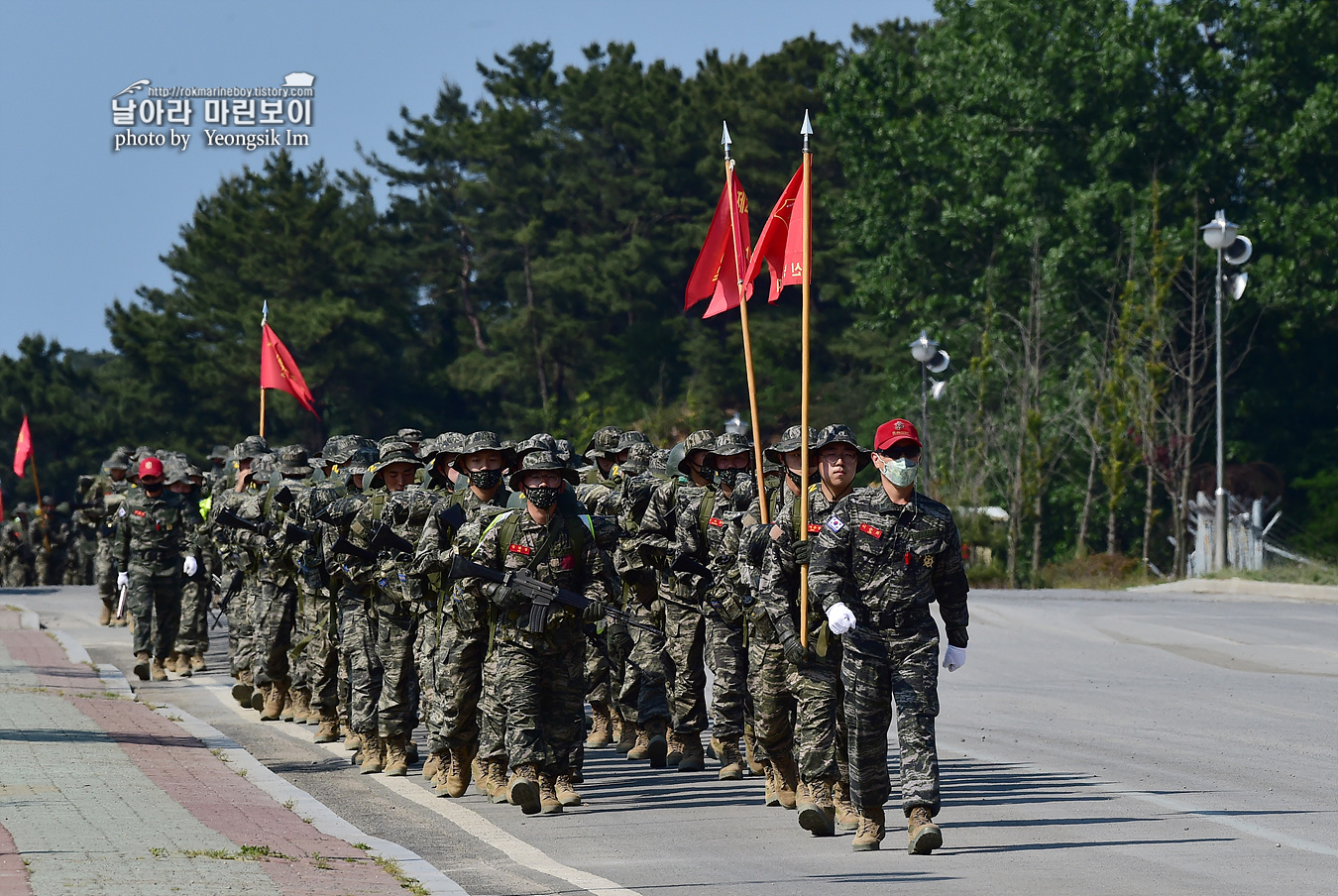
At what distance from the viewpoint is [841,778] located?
9898 mm

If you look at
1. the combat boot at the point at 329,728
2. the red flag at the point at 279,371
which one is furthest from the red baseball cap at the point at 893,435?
the red flag at the point at 279,371

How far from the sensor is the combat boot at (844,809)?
31.8 feet

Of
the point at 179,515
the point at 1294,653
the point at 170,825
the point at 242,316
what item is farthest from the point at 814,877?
the point at 242,316

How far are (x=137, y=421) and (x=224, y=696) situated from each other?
50.2 m

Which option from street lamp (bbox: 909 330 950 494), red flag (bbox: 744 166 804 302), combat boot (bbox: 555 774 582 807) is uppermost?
street lamp (bbox: 909 330 950 494)

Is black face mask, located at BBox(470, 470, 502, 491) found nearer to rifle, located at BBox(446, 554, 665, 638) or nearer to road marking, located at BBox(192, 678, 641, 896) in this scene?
rifle, located at BBox(446, 554, 665, 638)

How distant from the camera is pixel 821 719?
972 cm

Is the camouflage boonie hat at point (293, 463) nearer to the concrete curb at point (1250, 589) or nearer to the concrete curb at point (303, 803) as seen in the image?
the concrete curb at point (303, 803)

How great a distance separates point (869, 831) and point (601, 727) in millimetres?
5196

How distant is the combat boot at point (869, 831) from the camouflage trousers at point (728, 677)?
2.64 meters

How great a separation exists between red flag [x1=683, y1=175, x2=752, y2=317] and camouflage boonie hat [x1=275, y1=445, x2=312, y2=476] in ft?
16.2

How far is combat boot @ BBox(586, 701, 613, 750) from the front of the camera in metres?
14.1

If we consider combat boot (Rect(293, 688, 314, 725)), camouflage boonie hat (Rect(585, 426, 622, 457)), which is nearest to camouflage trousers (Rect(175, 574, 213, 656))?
combat boot (Rect(293, 688, 314, 725))

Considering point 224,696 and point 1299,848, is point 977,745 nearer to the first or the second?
point 1299,848
